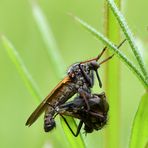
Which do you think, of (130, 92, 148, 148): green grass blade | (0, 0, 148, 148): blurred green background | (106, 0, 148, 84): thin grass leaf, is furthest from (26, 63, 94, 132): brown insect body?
(0, 0, 148, 148): blurred green background

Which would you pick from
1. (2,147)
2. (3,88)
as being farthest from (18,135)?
(3,88)

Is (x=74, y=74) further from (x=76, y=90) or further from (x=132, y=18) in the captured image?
(x=132, y=18)

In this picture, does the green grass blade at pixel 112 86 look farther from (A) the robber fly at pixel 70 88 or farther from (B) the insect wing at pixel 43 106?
(B) the insect wing at pixel 43 106

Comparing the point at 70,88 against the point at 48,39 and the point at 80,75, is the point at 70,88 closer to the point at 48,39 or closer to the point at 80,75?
the point at 80,75

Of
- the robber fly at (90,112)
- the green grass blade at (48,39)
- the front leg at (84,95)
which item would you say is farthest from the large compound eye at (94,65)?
the green grass blade at (48,39)

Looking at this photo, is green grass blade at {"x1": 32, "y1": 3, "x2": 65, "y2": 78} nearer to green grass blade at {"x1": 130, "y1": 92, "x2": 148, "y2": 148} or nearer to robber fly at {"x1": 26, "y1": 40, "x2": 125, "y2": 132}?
robber fly at {"x1": 26, "y1": 40, "x2": 125, "y2": 132}
